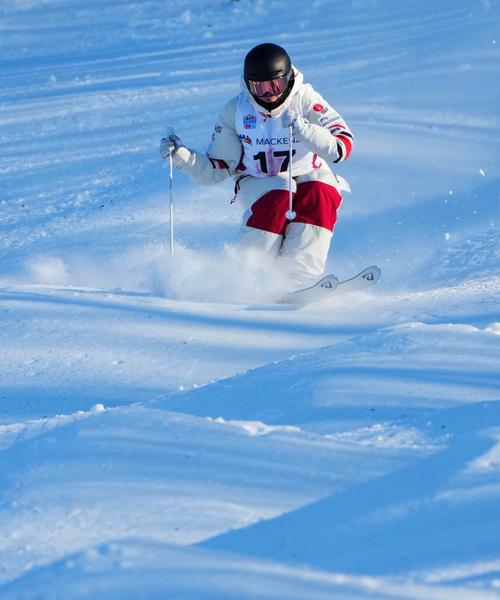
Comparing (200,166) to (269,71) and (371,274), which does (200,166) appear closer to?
(269,71)

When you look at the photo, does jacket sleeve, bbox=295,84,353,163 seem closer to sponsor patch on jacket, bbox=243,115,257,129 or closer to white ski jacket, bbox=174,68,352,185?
white ski jacket, bbox=174,68,352,185

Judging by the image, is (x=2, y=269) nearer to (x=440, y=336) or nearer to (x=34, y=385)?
(x=34, y=385)

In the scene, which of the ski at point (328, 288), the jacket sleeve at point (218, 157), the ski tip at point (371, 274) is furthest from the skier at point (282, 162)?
the ski tip at point (371, 274)

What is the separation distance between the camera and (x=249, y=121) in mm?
5203

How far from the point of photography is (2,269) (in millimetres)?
6539

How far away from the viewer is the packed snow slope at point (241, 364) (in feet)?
7.23

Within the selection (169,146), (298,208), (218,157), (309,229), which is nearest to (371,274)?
(309,229)

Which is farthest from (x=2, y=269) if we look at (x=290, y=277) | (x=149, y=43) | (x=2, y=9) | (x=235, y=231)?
(x=2, y=9)

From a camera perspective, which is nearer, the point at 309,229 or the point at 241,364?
the point at 241,364

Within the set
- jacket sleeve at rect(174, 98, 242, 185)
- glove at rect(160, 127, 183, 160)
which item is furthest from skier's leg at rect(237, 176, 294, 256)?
glove at rect(160, 127, 183, 160)

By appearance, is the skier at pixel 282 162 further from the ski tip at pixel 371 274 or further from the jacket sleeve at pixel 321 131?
the ski tip at pixel 371 274

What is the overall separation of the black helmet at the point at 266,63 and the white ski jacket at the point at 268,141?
181mm

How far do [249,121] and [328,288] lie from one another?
1003mm

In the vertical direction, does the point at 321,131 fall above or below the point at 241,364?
above
